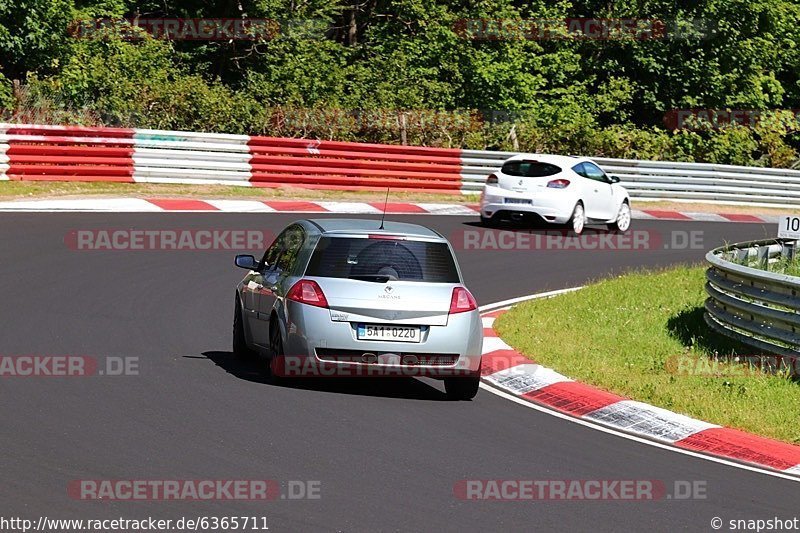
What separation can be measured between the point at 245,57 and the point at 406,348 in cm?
3021

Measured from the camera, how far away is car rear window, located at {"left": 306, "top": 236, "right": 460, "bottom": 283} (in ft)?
38.4

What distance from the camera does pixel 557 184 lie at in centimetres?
2542

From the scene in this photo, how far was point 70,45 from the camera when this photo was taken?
35781 mm

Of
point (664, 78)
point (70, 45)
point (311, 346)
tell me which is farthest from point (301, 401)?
point (664, 78)

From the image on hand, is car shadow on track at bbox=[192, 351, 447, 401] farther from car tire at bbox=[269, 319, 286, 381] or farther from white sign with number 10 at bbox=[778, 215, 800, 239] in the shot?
white sign with number 10 at bbox=[778, 215, 800, 239]

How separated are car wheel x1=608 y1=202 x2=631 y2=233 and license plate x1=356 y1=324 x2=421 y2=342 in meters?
16.3

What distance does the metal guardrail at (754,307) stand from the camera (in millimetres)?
13641

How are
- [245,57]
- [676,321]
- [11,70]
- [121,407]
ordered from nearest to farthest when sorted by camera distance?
[121,407] < [676,321] < [11,70] < [245,57]

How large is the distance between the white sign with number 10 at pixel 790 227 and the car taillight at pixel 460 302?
5159mm

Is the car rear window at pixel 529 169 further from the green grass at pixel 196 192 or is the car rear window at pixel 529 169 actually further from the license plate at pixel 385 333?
the license plate at pixel 385 333

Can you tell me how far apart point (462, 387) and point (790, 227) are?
18.2ft

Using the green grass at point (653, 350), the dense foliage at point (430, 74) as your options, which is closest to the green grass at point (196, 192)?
the dense foliage at point (430, 74)

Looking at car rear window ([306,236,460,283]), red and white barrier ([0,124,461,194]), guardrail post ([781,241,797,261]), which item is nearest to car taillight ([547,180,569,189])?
red and white barrier ([0,124,461,194])

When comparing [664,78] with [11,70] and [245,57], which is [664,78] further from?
[11,70]
